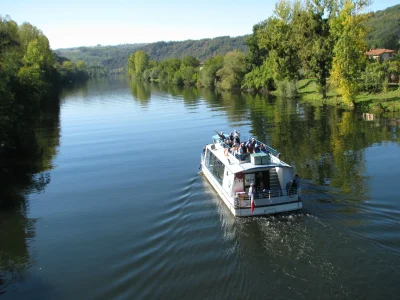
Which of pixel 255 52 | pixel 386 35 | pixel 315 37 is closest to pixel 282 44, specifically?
pixel 315 37

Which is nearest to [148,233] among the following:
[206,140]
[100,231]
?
[100,231]

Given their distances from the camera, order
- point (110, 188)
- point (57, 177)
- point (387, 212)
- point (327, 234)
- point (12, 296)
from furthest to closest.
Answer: point (57, 177) → point (110, 188) → point (387, 212) → point (327, 234) → point (12, 296)

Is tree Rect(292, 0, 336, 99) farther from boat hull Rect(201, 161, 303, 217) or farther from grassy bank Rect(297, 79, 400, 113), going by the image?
boat hull Rect(201, 161, 303, 217)

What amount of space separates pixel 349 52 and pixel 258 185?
45.6m

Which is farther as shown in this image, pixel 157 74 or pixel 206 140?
pixel 157 74

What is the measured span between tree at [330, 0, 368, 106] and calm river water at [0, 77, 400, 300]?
22.1m

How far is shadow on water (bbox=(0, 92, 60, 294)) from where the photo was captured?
1955 cm

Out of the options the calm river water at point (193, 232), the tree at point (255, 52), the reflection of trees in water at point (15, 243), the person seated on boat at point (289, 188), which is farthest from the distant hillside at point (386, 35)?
the reflection of trees in water at point (15, 243)

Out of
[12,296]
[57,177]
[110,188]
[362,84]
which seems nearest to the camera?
[12,296]

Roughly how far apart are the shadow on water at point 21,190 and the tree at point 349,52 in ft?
147

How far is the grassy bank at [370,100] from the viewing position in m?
55.3

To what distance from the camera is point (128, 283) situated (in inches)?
664

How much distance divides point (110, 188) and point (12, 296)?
43.9ft

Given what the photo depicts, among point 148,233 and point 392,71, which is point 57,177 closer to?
point 148,233
